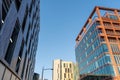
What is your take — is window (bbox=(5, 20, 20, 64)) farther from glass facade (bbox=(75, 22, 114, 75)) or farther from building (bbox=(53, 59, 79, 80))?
building (bbox=(53, 59, 79, 80))

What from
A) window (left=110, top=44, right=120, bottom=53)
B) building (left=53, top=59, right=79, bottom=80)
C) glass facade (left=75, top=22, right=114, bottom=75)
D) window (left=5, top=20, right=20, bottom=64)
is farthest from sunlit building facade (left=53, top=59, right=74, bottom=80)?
window (left=5, top=20, right=20, bottom=64)

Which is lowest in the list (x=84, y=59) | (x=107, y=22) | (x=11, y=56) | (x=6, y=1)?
(x=11, y=56)

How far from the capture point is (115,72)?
44312 mm

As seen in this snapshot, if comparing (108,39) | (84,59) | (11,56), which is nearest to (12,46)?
(11,56)

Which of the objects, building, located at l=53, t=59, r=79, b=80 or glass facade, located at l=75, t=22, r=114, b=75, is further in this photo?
building, located at l=53, t=59, r=79, b=80

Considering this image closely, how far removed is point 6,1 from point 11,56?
3.77 m

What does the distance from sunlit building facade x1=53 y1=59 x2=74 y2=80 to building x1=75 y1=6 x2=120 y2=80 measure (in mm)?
33566

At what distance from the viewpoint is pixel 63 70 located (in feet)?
334

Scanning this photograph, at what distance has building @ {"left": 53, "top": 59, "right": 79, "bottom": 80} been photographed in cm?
9944

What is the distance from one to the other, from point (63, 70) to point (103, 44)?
190 feet

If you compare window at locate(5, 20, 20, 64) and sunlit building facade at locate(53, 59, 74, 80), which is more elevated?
sunlit building facade at locate(53, 59, 74, 80)

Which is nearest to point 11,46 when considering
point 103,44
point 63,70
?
point 103,44

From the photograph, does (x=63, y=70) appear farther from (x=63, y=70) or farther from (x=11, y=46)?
(x=11, y=46)

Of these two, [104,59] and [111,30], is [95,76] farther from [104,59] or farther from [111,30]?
[111,30]
